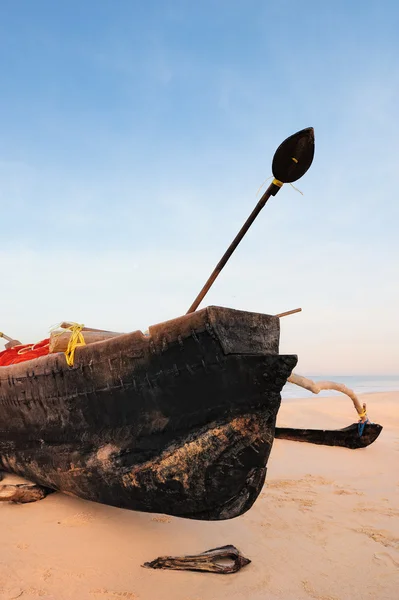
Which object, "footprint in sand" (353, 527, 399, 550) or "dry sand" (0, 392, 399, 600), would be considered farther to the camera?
"footprint in sand" (353, 527, 399, 550)

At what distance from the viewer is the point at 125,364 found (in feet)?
9.14

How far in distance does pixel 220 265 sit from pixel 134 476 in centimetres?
171

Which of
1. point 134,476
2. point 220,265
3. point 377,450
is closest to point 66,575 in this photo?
point 134,476

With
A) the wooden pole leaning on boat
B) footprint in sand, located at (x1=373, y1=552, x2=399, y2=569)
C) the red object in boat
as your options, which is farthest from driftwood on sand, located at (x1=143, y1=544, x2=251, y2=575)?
the red object in boat

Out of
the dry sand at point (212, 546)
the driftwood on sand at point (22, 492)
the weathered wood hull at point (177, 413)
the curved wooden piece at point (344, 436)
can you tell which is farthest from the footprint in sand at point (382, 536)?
the curved wooden piece at point (344, 436)

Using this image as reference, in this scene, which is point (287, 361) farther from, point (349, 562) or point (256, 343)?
point (349, 562)

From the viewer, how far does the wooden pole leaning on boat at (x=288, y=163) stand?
126 inches

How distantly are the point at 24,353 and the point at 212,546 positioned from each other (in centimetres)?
247

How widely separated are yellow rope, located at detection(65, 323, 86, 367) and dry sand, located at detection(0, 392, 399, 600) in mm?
1269

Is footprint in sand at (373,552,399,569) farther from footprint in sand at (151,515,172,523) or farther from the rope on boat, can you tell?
the rope on boat

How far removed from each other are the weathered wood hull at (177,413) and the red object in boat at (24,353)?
92 centimetres

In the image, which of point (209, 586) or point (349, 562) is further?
point (349, 562)

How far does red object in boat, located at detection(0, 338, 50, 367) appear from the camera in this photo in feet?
13.2

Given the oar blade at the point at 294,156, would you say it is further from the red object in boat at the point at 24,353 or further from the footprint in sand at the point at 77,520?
the footprint in sand at the point at 77,520
